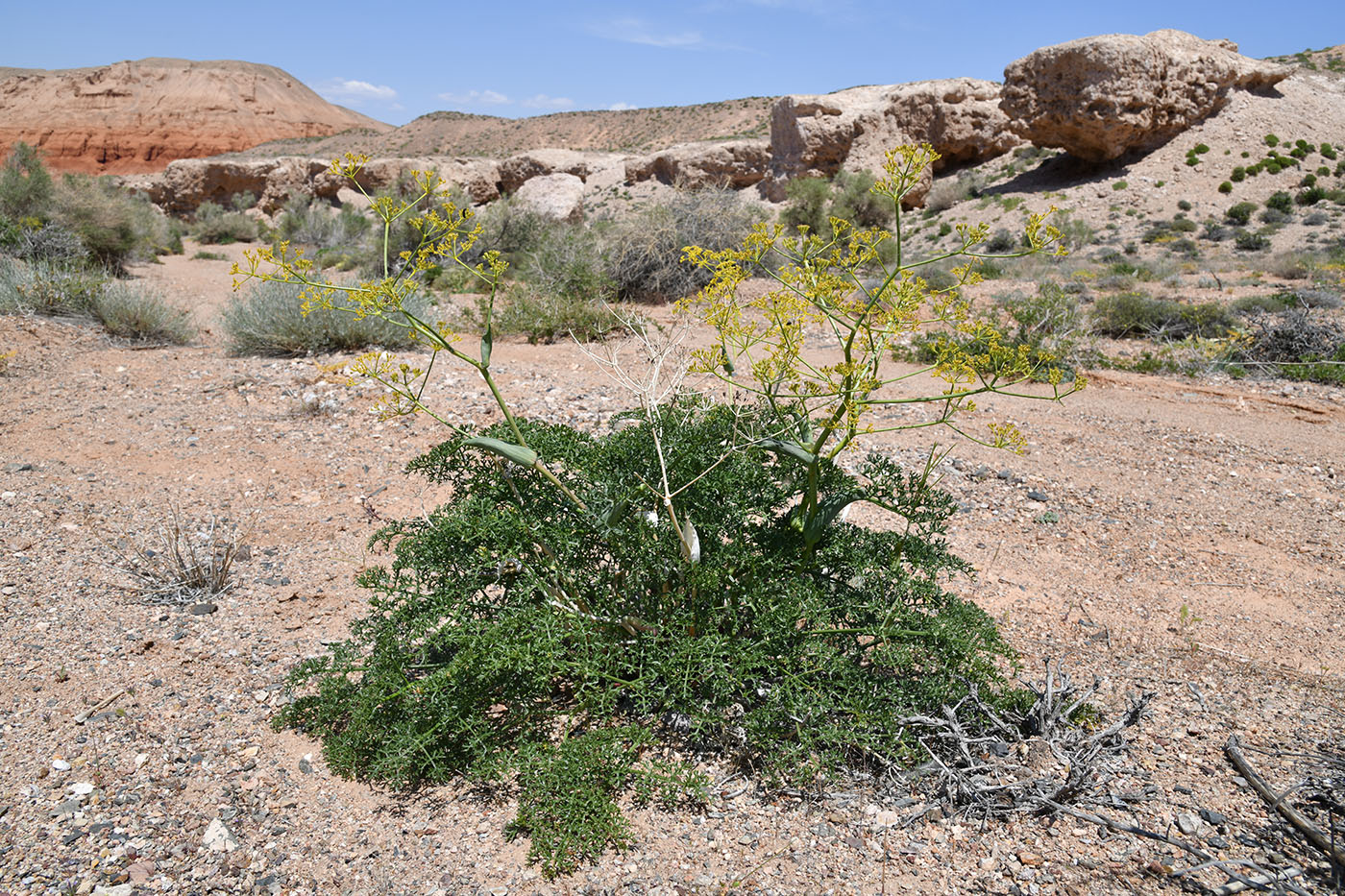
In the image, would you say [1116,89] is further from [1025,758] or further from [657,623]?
[657,623]

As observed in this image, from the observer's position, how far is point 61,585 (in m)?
3.36

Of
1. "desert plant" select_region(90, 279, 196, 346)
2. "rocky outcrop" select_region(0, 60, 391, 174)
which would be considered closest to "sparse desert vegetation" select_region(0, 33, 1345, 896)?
"desert plant" select_region(90, 279, 196, 346)

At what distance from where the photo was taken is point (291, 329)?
23.9 ft

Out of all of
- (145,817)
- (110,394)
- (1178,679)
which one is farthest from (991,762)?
(110,394)

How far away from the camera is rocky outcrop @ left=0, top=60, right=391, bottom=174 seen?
46594 mm

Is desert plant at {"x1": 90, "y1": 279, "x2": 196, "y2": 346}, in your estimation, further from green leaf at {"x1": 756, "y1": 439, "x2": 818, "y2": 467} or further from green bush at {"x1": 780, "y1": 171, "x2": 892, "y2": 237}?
green bush at {"x1": 780, "y1": 171, "x2": 892, "y2": 237}

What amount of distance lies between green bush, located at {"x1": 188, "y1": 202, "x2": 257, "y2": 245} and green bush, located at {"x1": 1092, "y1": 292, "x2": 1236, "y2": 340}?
19875 mm

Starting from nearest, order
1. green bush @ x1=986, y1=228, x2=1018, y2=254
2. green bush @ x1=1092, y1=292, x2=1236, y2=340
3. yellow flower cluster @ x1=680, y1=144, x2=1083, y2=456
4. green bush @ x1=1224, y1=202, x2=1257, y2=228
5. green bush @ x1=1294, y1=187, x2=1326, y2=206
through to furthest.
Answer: yellow flower cluster @ x1=680, y1=144, x2=1083, y2=456, green bush @ x1=1092, y1=292, x2=1236, y2=340, green bush @ x1=986, y1=228, x2=1018, y2=254, green bush @ x1=1224, y1=202, x2=1257, y2=228, green bush @ x1=1294, y1=187, x2=1326, y2=206

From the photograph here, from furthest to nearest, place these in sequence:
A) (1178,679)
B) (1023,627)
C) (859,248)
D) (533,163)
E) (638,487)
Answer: (533,163)
(1023,627)
(1178,679)
(638,487)
(859,248)

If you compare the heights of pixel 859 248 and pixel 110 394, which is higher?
pixel 859 248

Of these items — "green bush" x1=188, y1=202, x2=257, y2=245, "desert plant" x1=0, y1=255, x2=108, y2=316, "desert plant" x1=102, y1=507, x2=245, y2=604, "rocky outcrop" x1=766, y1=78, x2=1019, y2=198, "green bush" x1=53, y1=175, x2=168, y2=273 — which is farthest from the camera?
"rocky outcrop" x1=766, y1=78, x2=1019, y2=198

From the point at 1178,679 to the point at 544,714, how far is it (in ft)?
7.56

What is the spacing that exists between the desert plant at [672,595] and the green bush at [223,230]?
68.2ft

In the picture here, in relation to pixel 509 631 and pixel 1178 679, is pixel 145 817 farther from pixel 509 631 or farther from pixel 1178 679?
pixel 1178 679
